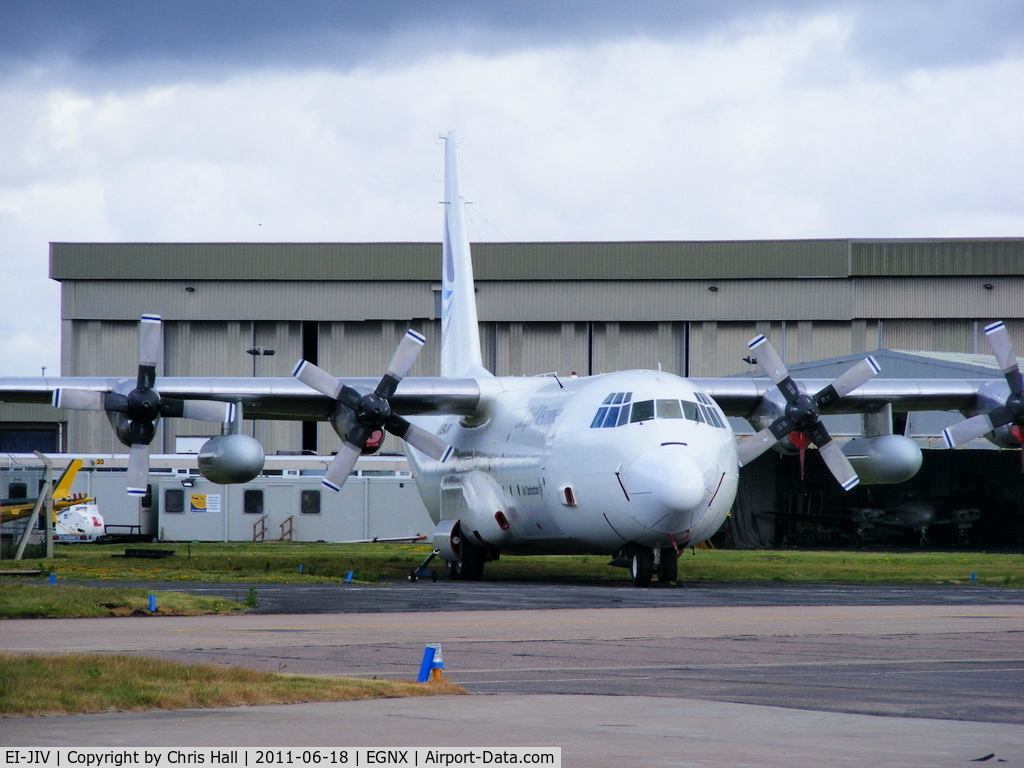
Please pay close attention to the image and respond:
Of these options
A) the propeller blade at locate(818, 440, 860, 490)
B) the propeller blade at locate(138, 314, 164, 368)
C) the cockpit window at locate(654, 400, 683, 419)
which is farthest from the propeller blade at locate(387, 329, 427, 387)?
the propeller blade at locate(818, 440, 860, 490)

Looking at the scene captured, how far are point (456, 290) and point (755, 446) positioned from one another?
1221 centimetres

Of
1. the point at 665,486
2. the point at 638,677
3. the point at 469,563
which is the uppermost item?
the point at 665,486

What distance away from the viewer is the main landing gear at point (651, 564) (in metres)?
24.8

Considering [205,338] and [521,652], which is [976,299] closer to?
[205,338]

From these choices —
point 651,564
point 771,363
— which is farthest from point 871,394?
point 651,564

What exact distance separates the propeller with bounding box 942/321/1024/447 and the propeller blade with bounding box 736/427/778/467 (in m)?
3.97

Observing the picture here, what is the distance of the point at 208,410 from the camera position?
28312 mm

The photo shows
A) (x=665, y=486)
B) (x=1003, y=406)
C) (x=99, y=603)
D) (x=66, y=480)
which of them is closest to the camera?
(x=99, y=603)

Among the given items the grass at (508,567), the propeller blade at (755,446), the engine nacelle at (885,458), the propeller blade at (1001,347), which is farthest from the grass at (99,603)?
the propeller blade at (1001,347)

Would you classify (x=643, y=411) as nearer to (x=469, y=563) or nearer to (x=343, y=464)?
(x=343, y=464)

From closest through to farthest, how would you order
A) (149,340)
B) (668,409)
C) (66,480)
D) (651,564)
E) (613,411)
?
(668,409) < (613,411) < (651,564) < (149,340) < (66,480)

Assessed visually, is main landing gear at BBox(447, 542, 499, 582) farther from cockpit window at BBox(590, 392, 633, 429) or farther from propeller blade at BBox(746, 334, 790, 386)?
propeller blade at BBox(746, 334, 790, 386)

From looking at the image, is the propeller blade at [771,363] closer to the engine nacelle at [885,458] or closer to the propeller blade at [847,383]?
the propeller blade at [847,383]

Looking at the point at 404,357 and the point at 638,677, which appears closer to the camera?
the point at 638,677
